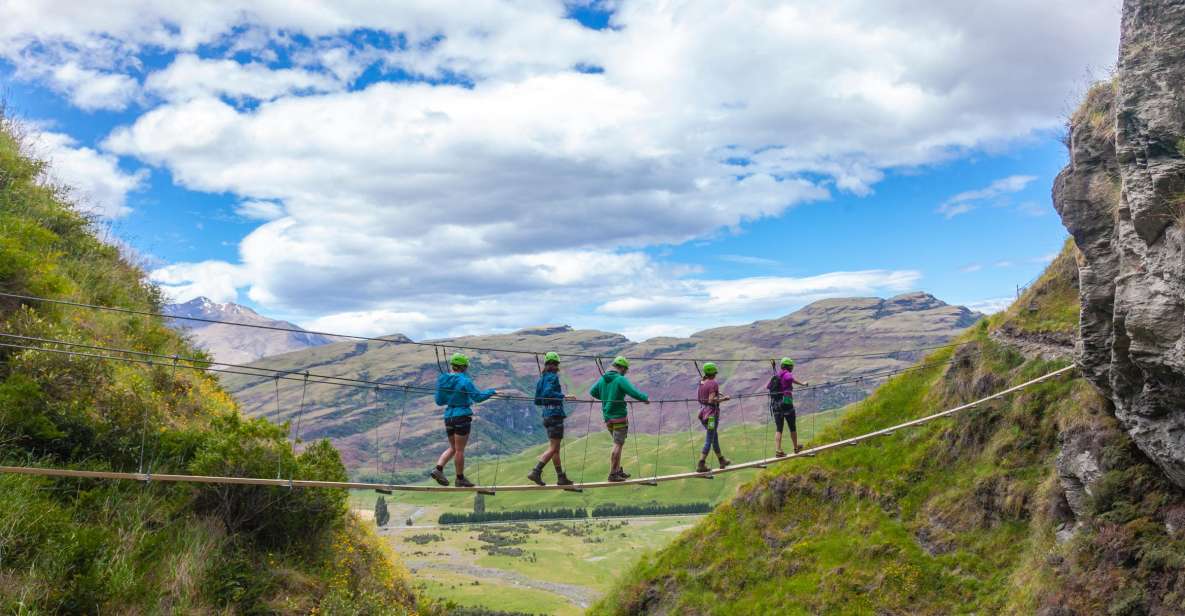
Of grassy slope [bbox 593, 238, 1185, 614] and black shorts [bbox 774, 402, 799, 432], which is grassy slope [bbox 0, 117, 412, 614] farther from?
grassy slope [bbox 593, 238, 1185, 614]

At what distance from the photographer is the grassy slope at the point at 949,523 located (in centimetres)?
1478

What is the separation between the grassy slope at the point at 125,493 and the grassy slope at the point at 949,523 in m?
11.9

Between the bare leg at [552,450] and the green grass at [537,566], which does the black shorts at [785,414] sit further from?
the green grass at [537,566]

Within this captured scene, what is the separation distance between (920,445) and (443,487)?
17.6 m

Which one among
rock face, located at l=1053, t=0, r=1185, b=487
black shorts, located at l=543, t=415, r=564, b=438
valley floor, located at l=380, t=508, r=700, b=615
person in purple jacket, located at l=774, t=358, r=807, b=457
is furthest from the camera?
valley floor, located at l=380, t=508, r=700, b=615

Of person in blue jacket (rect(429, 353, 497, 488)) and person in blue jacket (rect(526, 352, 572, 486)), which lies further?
person in blue jacket (rect(526, 352, 572, 486))

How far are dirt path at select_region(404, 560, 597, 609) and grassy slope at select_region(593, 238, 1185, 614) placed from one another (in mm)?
112631

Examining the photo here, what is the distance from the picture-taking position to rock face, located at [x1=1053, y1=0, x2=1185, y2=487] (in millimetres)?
11336

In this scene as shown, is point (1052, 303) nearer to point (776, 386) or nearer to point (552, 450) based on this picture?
point (776, 386)

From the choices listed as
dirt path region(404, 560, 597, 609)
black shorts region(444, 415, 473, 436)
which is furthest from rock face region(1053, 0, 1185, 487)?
dirt path region(404, 560, 597, 609)

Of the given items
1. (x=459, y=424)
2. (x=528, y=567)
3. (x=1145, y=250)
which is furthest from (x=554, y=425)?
(x=528, y=567)

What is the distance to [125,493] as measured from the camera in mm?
15945

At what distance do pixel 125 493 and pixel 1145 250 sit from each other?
20323 mm

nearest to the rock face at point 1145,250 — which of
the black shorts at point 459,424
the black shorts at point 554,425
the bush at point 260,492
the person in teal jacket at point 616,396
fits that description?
the person in teal jacket at point 616,396
